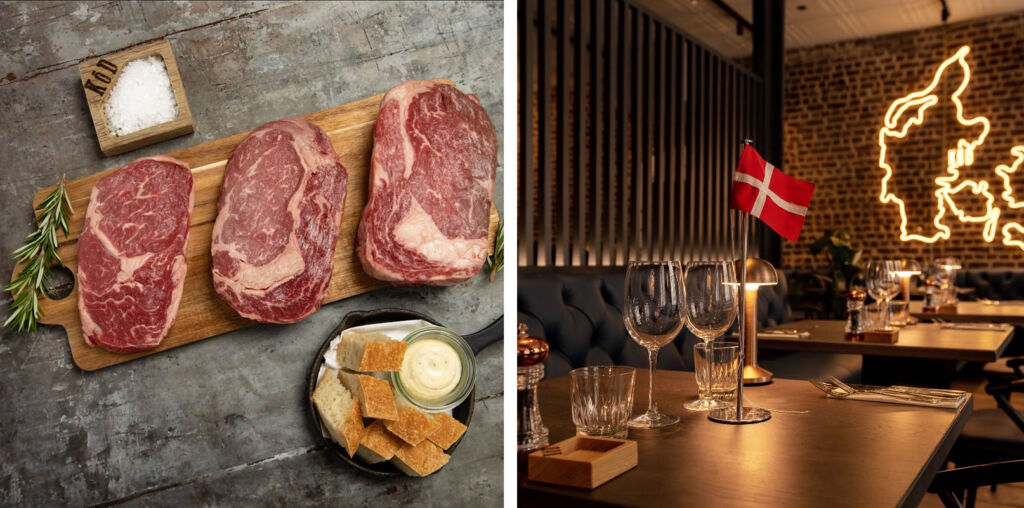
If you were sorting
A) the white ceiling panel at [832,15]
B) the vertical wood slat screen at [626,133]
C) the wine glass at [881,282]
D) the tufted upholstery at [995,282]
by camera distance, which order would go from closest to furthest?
1. the wine glass at [881,282]
2. the vertical wood slat screen at [626,133]
3. the tufted upholstery at [995,282]
4. the white ceiling panel at [832,15]

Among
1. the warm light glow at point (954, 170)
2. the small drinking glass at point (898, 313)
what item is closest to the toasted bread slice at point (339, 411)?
the small drinking glass at point (898, 313)

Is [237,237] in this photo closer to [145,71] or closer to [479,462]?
[145,71]

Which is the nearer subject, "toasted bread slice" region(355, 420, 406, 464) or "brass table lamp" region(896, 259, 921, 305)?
"toasted bread slice" region(355, 420, 406, 464)

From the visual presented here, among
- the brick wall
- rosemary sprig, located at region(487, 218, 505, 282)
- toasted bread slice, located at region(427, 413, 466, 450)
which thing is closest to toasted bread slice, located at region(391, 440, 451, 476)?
toasted bread slice, located at region(427, 413, 466, 450)

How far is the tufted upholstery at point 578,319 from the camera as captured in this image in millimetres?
1942

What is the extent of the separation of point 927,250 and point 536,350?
607 centimetres

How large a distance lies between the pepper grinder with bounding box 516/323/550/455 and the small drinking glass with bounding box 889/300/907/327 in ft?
6.70

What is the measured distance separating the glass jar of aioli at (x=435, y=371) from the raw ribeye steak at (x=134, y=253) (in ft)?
0.93

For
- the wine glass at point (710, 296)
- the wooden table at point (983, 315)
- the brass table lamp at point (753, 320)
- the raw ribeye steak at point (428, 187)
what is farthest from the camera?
the wooden table at point (983, 315)

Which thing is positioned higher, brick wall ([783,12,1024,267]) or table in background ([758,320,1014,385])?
brick wall ([783,12,1024,267])

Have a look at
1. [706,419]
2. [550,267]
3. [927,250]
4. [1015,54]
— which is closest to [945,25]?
[1015,54]

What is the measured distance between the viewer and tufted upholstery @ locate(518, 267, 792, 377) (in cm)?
194

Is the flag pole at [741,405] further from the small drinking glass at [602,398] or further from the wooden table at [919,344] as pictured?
the wooden table at [919,344]

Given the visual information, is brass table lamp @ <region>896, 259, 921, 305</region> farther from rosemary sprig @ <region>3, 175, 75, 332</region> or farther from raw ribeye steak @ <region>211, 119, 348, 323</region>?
rosemary sprig @ <region>3, 175, 75, 332</region>
